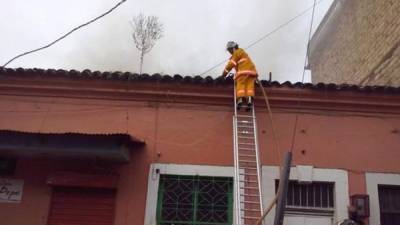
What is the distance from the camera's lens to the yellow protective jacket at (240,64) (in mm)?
8094

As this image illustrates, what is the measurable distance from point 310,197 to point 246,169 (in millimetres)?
1123

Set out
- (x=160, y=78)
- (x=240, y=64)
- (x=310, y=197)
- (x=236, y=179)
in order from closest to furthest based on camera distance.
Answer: (x=236, y=179) → (x=310, y=197) → (x=160, y=78) → (x=240, y=64)

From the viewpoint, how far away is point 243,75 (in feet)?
26.4

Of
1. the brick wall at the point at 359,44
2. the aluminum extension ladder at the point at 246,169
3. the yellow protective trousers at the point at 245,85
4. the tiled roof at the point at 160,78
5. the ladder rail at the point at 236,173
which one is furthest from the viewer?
the brick wall at the point at 359,44

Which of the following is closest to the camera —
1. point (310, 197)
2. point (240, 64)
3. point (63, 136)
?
point (63, 136)

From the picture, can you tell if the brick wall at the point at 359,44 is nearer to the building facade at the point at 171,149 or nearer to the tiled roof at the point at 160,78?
the tiled roof at the point at 160,78

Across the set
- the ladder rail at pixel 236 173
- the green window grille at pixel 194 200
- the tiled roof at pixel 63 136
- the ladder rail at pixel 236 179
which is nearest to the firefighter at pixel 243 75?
the ladder rail at pixel 236 173

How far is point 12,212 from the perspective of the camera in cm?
767

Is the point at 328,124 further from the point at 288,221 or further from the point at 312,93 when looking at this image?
the point at 288,221

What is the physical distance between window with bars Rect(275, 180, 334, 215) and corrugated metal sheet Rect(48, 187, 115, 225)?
2661 mm

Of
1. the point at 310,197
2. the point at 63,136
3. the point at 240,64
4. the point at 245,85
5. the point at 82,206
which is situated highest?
the point at 240,64

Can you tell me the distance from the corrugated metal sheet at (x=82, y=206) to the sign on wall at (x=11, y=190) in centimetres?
53

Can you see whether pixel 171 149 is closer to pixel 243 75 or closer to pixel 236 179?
pixel 236 179

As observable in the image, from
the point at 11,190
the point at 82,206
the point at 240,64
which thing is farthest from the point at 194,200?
the point at 11,190
